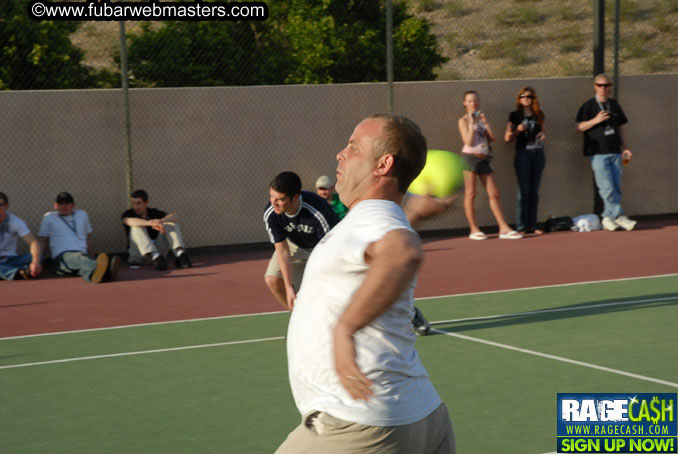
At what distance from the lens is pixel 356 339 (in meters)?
2.96

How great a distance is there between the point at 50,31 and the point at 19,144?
151 inches

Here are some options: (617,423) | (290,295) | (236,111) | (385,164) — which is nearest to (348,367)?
(385,164)

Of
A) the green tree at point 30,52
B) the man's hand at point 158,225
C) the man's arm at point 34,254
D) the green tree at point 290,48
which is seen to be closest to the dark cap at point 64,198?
the man's arm at point 34,254

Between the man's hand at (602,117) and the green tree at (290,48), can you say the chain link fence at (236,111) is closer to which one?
the green tree at (290,48)

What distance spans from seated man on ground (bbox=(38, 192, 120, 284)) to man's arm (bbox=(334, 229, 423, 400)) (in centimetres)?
943

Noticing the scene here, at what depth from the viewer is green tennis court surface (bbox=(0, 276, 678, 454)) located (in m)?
5.94

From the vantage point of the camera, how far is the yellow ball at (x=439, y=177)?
4.63 metres

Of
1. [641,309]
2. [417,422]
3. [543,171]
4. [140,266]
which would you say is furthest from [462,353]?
[543,171]

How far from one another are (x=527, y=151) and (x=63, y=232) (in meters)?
6.98

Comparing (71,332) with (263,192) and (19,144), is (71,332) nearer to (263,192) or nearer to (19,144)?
(19,144)

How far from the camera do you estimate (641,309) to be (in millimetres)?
9625

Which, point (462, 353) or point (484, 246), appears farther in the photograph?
point (484, 246)

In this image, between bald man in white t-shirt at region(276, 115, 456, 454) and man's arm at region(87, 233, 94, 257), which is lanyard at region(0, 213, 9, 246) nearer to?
man's arm at region(87, 233, 94, 257)

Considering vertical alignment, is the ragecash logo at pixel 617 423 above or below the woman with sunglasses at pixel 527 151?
below
